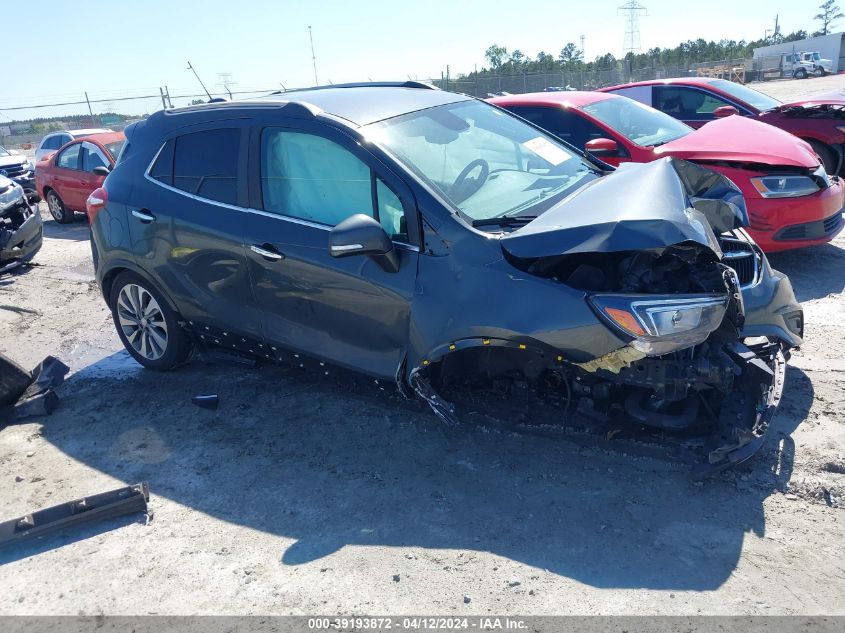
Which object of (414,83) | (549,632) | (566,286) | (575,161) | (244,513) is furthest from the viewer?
(414,83)

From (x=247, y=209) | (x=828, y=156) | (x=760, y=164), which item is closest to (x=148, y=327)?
(x=247, y=209)

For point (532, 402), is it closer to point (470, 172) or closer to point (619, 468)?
point (619, 468)

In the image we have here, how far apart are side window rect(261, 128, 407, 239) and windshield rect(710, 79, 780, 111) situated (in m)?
7.79

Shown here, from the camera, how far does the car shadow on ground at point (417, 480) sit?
9.95 ft

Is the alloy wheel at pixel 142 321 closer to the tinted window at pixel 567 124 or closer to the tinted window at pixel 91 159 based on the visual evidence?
the tinted window at pixel 567 124

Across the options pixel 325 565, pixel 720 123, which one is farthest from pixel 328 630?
pixel 720 123

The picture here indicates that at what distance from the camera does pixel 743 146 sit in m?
6.50

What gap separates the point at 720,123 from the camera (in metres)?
7.16

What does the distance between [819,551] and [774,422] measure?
1074 mm

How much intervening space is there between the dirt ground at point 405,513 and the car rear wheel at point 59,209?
9.00 metres

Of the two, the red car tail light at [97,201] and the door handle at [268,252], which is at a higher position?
the red car tail light at [97,201]

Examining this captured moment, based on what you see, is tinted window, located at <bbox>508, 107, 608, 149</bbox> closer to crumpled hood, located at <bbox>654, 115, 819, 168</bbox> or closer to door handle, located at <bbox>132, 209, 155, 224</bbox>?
crumpled hood, located at <bbox>654, 115, 819, 168</bbox>

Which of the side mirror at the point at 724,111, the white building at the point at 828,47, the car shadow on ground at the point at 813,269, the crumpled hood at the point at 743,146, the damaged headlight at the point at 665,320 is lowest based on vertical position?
the car shadow on ground at the point at 813,269

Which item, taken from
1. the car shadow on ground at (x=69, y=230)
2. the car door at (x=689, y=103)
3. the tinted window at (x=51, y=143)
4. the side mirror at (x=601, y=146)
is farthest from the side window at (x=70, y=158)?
the car door at (x=689, y=103)
